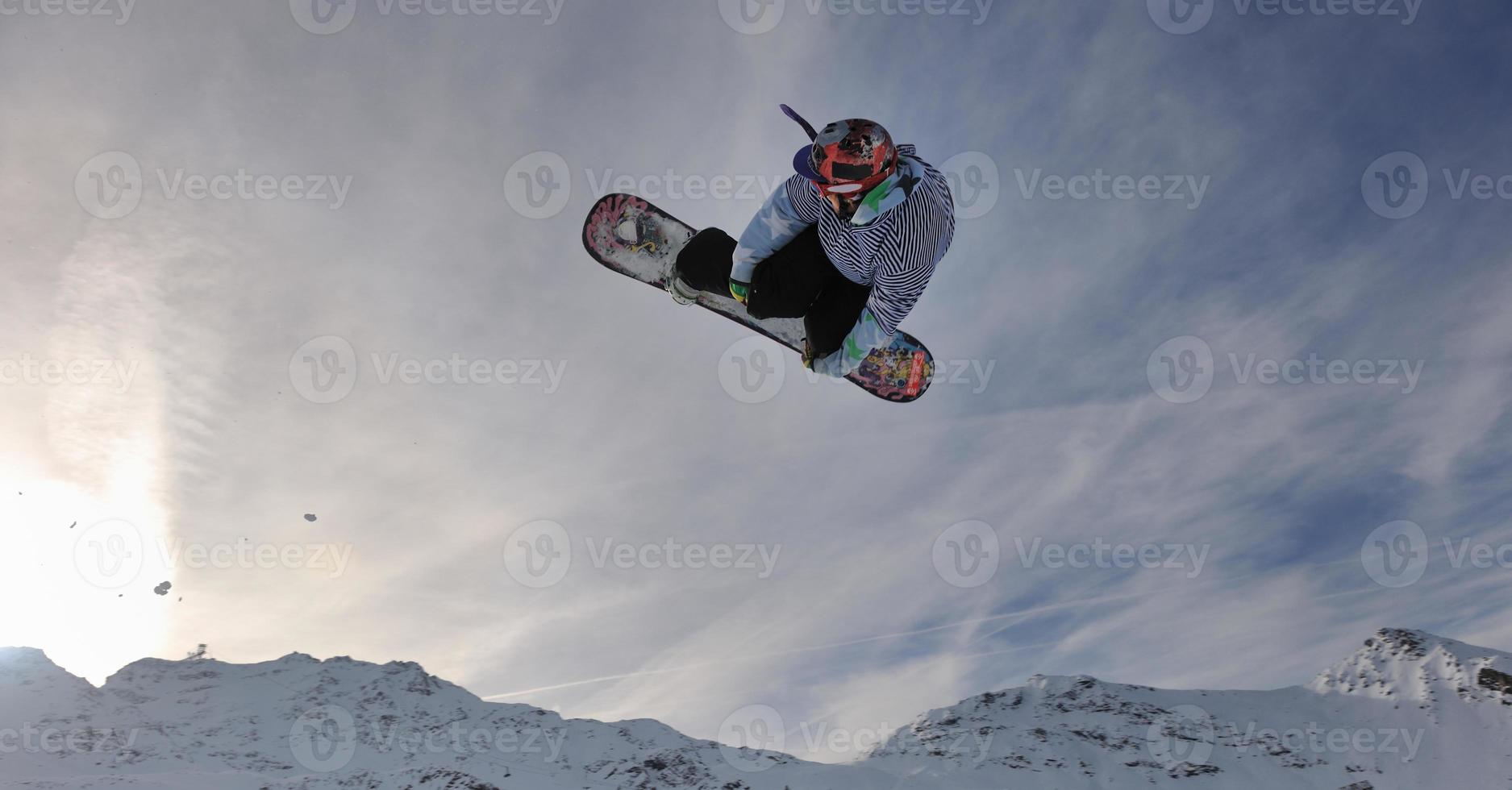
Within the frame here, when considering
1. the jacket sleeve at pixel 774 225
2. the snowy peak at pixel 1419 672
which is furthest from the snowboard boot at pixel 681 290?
the snowy peak at pixel 1419 672

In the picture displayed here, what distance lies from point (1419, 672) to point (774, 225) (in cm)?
16433

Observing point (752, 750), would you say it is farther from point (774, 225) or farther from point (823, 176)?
point (823, 176)

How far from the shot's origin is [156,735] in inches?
4724

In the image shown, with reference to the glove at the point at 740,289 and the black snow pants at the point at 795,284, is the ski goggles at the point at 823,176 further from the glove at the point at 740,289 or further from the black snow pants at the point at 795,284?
the glove at the point at 740,289

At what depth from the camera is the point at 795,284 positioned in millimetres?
6043

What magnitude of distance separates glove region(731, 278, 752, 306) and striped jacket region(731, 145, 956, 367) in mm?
47

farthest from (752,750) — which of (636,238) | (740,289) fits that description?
(740,289)

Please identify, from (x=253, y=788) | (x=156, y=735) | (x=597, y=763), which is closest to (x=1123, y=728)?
(x=597, y=763)

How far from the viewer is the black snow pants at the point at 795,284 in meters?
6.01

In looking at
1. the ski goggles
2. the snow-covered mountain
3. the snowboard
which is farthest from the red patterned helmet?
the snow-covered mountain

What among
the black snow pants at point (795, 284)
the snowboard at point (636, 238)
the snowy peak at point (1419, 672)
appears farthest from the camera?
the snowy peak at point (1419, 672)

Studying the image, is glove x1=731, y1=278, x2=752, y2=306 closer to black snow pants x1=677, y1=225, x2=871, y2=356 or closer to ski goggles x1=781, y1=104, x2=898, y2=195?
black snow pants x1=677, y1=225, x2=871, y2=356

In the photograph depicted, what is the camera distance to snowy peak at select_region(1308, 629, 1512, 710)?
106438 millimetres

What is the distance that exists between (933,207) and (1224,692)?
154 metres
